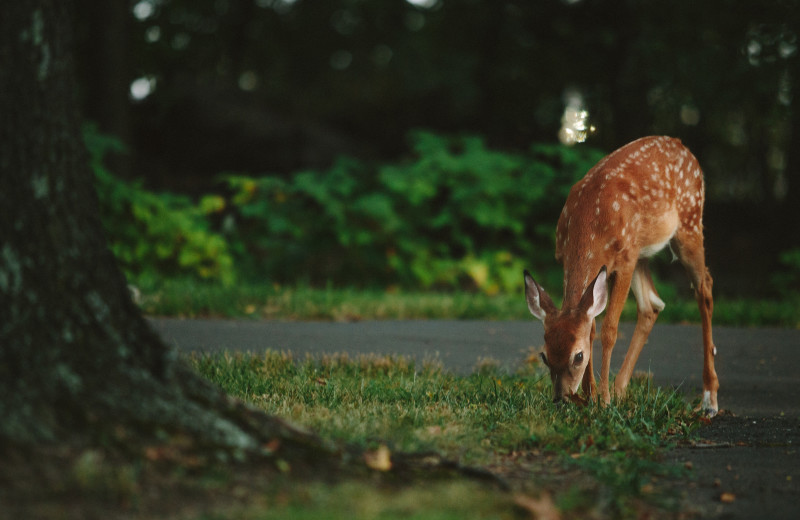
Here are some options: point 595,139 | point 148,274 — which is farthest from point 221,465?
point 595,139

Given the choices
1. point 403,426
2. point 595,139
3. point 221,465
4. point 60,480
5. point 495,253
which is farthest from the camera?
point 595,139

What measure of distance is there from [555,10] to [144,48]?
794cm

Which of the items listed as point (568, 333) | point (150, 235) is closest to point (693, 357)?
point (568, 333)

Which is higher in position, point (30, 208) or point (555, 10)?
point (555, 10)

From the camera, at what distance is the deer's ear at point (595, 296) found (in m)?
5.02

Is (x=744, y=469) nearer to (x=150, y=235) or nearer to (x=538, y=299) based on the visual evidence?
(x=538, y=299)

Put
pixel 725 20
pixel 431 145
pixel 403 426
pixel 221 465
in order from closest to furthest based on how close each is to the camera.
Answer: pixel 221 465 < pixel 403 426 < pixel 431 145 < pixel 725 20

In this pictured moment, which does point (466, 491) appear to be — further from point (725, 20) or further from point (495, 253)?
point (725, 20)

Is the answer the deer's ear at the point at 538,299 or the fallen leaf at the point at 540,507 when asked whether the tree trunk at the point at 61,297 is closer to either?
the fallen leaf at the point at 540,507

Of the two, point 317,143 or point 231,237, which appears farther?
point 317,143

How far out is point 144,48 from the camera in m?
15.4

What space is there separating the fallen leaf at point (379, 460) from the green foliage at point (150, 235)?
282 inches

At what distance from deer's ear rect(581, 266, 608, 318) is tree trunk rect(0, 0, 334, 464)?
2.17m

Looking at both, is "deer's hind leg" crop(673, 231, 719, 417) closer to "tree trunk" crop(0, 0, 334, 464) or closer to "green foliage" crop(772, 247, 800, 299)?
"tree trunk" crop(0, 0, 334, 464)
